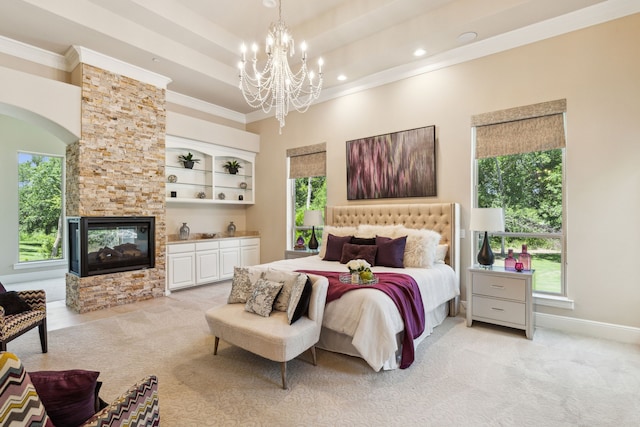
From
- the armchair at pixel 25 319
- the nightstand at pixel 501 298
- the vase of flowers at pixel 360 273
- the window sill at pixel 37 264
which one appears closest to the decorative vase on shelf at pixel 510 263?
the nightstand at pixel 501 298

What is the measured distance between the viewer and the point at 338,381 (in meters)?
2.52

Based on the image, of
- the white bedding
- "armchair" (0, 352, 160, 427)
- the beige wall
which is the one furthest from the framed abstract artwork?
"armchair" (0, 352, 160, 427)

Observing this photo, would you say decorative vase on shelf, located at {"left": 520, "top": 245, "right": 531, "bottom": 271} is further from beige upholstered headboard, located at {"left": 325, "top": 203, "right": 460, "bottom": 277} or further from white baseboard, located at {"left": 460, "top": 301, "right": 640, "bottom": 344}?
beige upholstered headboard, located at {"left": 325, "top": 203, "right": 460, "bottom": 277}

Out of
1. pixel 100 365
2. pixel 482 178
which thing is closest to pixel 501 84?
pixel 482 178

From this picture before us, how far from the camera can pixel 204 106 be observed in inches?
252

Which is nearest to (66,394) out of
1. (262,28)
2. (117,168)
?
(117,168)

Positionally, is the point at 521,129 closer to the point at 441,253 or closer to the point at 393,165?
the point at 393,165

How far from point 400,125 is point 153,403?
15.0 feet

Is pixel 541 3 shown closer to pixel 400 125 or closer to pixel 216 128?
pixel 400 125

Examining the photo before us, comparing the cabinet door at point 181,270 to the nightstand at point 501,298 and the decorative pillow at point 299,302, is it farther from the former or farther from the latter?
the nightstand at point 501,298

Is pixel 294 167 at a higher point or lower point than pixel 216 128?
lower

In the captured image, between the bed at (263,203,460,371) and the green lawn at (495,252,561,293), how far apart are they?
893 millimetres

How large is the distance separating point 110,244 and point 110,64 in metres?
2.68

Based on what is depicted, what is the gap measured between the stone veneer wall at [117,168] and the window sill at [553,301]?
5485 mm
